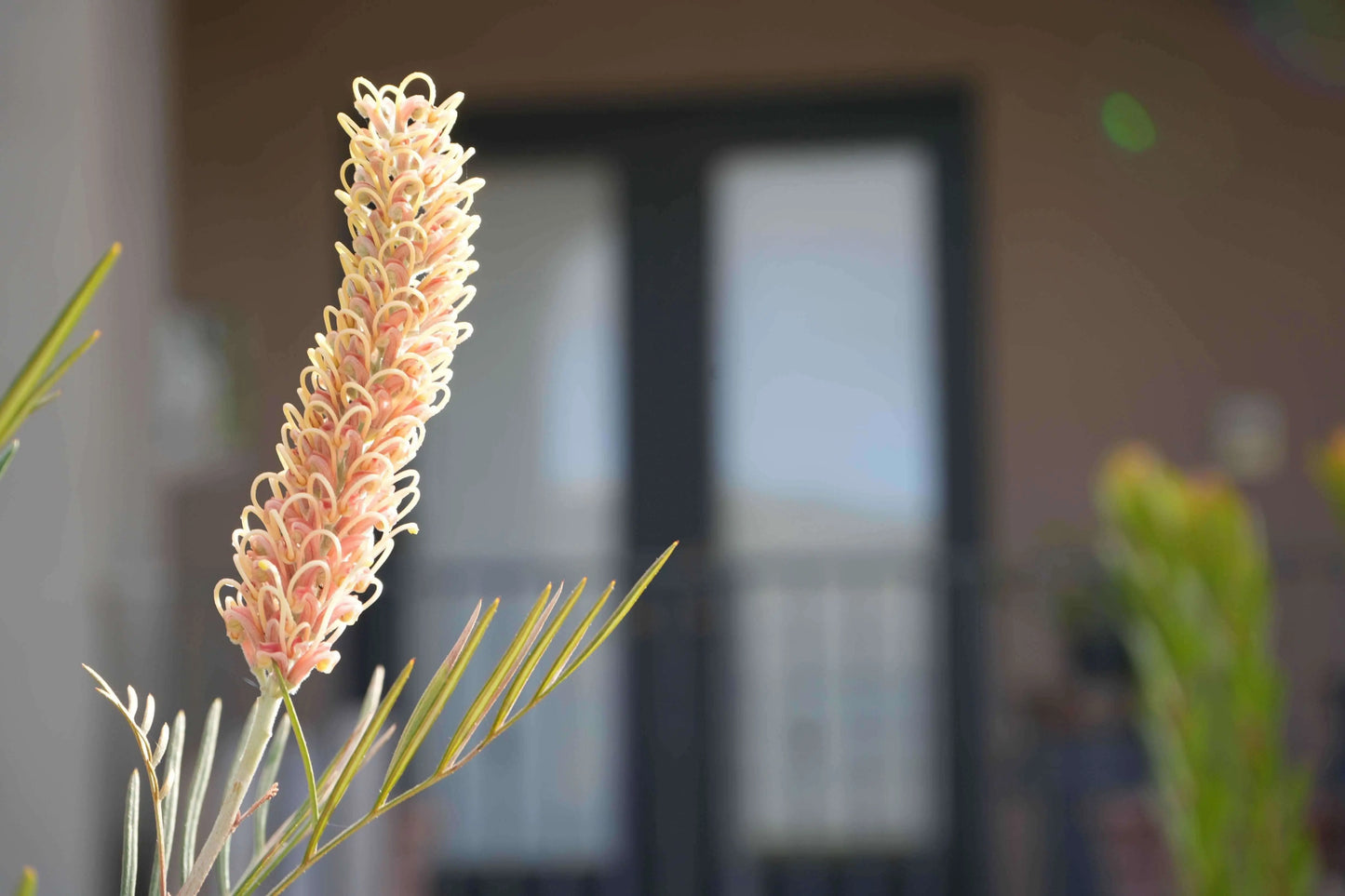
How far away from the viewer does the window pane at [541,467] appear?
4449 millimetres

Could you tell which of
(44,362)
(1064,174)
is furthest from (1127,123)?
(44,362)

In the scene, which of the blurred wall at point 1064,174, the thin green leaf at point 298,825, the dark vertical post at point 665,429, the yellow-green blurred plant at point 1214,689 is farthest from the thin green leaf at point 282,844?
the blurred wall at point 1064,174

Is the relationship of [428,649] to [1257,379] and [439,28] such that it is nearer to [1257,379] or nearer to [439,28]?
[439,28]

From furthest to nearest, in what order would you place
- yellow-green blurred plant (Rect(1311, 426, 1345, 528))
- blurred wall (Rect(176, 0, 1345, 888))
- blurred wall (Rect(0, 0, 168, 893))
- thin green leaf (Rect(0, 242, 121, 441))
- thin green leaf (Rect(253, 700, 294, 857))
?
blurred wall (Rect(176, 0, 1345, 888)), blurred wall (Rect(0, 0, 168, 893)), yellow-green blurred plant (Rect(1311, 426, 1345, 528)), thin green leaf (Rect(253, 700, 294, 857)), thin green leaf (Rect(0, 242, 121, 441))

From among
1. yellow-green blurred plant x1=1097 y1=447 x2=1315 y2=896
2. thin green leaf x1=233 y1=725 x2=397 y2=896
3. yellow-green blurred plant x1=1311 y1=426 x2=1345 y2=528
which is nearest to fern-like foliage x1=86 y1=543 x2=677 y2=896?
thin green leaf x1=233 y1=725 x2=397 y2=896

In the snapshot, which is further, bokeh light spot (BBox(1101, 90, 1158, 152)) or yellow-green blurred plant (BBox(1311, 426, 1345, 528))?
bokeh light spot (BBox(1101, 90, 1158, 152))

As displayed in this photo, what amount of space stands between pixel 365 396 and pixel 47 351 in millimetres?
Result: 59

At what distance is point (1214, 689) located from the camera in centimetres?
227

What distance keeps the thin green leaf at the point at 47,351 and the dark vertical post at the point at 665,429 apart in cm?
413

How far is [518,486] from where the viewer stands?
14.9 ft

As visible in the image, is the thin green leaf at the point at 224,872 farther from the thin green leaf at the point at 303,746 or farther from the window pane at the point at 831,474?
the window pane at the point at 831,474

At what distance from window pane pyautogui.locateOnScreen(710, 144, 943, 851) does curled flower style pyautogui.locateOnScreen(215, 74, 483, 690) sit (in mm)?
4100

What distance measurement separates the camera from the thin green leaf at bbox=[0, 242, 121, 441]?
0.23m

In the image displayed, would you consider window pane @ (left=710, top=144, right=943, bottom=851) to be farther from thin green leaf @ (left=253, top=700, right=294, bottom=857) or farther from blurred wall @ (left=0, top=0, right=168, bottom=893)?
thin green leaf @ (left=253, top=700, right=294, bottom=857)
